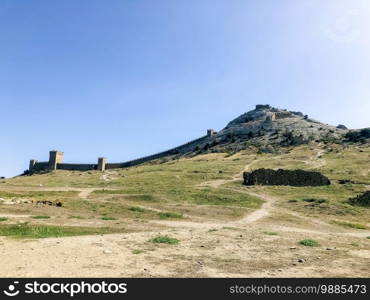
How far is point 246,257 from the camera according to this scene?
14.5 metres

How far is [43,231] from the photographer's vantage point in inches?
763

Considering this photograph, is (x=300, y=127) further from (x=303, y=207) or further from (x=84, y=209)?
(x=84, y=209)

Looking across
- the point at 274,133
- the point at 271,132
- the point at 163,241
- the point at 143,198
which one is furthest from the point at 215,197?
the point at 271,132

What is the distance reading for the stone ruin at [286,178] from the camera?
5694 cm

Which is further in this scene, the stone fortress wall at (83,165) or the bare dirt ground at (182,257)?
the stone fortress wall at (83,165)

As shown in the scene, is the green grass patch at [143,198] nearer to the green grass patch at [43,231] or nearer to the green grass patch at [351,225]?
the green grass patch at [351,225]

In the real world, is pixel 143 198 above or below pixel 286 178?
below

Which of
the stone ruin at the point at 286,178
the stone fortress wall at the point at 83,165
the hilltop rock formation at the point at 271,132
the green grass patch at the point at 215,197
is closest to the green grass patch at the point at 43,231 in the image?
the green grass patch at the point at 215,197

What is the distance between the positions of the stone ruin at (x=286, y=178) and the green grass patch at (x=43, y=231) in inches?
1577

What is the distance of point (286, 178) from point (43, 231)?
150 feet

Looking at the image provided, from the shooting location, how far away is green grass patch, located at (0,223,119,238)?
722 inches

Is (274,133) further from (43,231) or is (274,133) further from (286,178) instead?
(43,231)

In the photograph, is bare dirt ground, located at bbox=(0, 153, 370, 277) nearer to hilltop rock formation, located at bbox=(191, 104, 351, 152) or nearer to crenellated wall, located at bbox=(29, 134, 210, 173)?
hilltop rock formation, located at bbox=(191, 104, 351, 152)

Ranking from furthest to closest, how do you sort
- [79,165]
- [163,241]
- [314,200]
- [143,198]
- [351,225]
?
[79,165], [143,198], [314,200], [351,225], [163,241]
